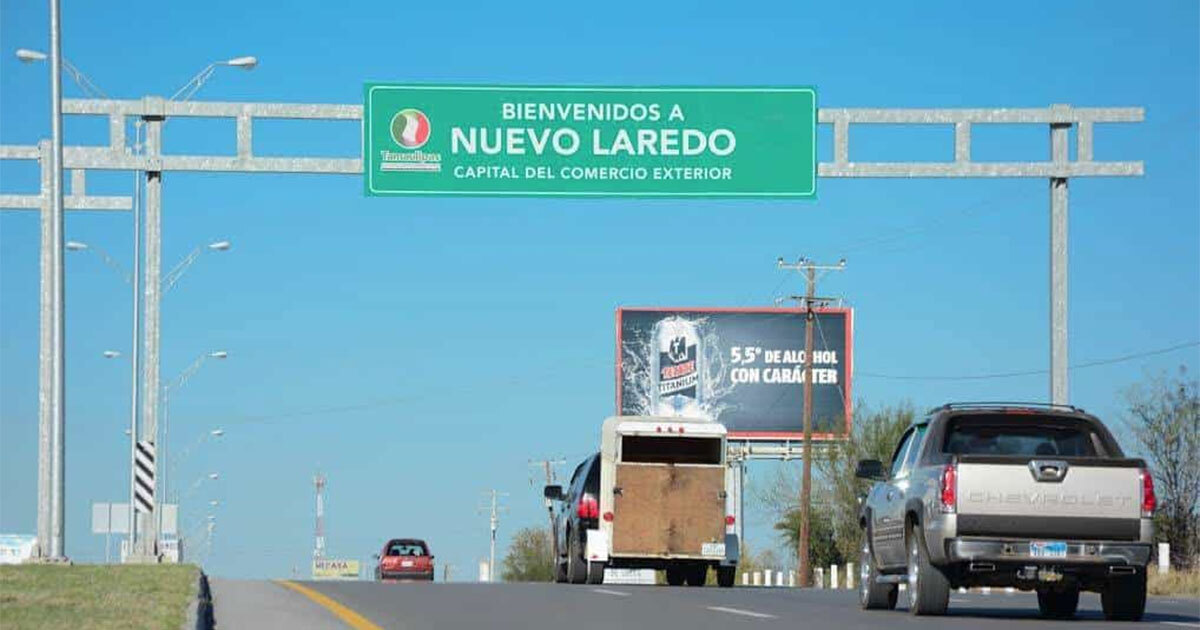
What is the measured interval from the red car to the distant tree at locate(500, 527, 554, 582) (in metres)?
60.1

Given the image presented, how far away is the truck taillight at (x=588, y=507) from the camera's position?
3519cm

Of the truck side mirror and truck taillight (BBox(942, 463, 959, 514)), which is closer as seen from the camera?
truck taillight (BBox(942, 463, 959, 514))

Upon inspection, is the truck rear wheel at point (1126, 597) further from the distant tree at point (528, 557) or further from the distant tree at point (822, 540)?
the distant tree at point (528, 557)

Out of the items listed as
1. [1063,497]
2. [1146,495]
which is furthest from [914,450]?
[1146,495]

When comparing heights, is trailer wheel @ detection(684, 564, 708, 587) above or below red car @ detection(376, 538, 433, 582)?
above

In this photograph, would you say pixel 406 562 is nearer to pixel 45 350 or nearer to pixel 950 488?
pixel 45 350

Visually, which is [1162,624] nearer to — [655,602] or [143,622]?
[655,602]

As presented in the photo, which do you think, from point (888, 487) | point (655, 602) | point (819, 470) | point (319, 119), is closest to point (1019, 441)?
point (888, 487)

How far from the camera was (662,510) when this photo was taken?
3428 cm

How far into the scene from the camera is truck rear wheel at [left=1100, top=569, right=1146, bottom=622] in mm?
20172

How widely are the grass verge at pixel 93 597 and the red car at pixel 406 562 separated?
32418mm

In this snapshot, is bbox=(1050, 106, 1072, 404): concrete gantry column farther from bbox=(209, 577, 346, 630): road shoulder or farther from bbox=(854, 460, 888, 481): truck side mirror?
bbox=(209, 577, 346, 630): road shoulder

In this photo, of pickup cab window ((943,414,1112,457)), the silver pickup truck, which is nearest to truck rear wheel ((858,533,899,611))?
the silver pickup truck

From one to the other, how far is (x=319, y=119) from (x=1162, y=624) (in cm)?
2133
